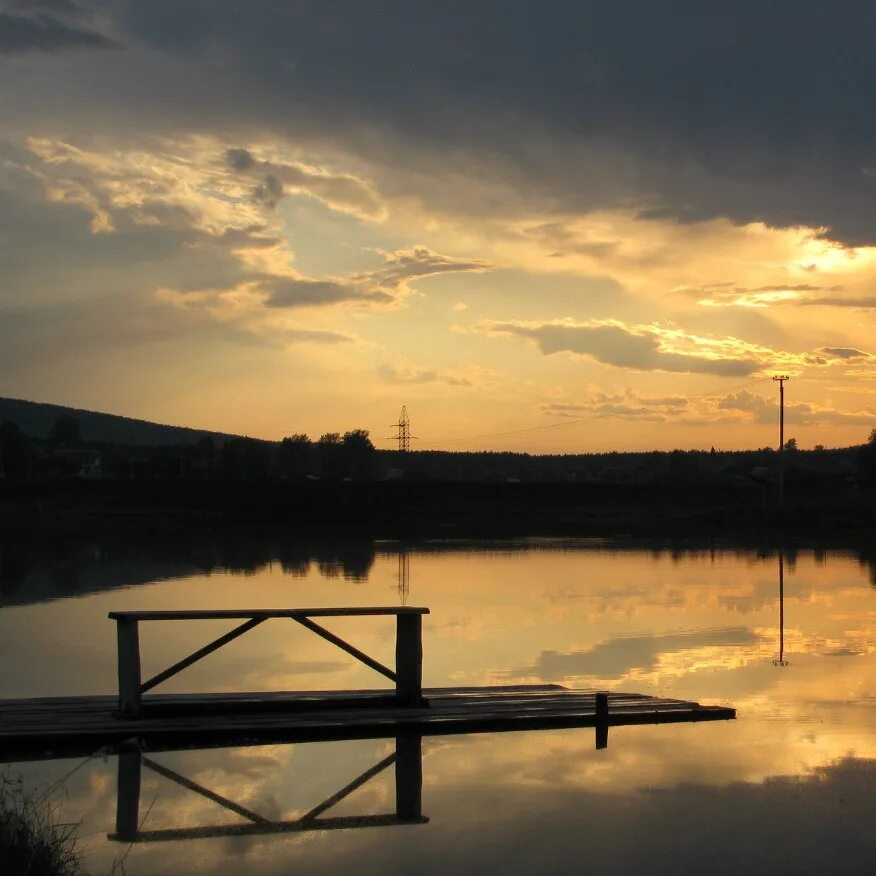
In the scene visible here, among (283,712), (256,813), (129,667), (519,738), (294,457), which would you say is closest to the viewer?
(256,813)

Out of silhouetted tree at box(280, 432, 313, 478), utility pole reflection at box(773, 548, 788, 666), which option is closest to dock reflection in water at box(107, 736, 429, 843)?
utility pole reflection at box(773, 548, 788, 666)

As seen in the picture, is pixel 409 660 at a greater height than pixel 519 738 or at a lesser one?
greater

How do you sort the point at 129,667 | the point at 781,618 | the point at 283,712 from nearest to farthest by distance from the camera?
the point at 129,667 < the point at 283,712 < the point at 781,618

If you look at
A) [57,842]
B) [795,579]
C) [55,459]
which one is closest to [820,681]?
[57,842]

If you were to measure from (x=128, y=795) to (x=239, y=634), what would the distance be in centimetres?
294

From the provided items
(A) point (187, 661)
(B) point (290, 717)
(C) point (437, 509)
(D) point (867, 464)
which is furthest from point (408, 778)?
(D) point (867, 464)

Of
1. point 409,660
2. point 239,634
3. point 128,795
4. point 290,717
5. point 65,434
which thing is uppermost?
point 65,434

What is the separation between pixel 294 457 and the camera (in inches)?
6604

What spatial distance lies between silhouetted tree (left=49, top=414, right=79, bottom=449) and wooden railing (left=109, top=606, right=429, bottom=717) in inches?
7105

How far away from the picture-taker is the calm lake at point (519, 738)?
883 cm

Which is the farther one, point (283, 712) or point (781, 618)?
point (781, 618)

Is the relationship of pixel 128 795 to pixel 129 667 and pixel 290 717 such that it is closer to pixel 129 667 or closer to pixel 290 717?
pixel 129 667

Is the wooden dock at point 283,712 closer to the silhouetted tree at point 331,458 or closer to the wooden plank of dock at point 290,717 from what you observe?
the wooden plank of dock at point 290,717

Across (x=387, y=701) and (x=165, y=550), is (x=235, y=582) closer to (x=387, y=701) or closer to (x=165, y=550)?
(x=165, y=550)
